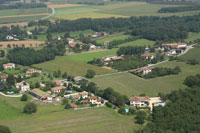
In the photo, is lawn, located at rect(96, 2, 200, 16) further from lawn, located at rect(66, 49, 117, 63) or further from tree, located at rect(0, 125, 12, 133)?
tree, located at rect(0, 125, 12, 133)

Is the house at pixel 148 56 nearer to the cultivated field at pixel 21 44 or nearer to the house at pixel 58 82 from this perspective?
the house at pixel 58 82

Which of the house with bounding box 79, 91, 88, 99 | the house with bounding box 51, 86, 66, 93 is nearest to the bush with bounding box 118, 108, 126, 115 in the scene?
the house with bounding box 79, 91, 88, 99

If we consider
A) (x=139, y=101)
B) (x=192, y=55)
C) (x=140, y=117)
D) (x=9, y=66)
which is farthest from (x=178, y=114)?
(x=9, y=66)

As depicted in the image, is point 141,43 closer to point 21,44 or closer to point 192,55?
point 192,55

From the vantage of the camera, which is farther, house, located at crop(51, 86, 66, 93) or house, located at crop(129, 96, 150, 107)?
house, located at crop(51, 86, 66, 93)

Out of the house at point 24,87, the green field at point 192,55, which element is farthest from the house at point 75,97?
the green field at point 192,55
